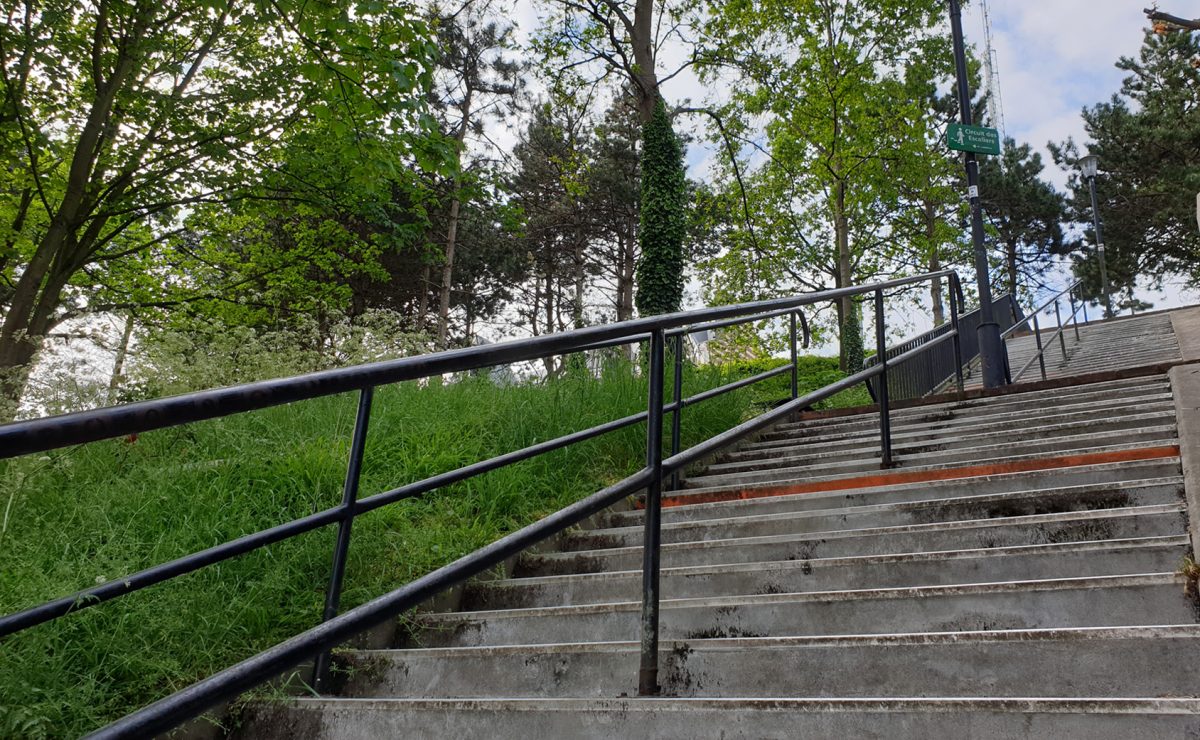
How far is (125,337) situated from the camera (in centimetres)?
1324

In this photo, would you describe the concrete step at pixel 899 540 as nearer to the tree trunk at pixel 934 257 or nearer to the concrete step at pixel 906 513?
the concrete step at pixel 906 513

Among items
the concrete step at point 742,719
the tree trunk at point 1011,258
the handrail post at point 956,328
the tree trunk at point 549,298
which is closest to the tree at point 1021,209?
the tree trunk at point 1011,258

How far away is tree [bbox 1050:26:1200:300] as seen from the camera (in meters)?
28.1

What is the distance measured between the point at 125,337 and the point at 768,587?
14.0 m

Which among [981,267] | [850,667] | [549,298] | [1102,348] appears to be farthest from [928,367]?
[549,298]

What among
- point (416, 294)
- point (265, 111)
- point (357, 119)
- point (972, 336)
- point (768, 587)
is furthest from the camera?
point (416, 294)

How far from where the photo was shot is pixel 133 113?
8.66 meters

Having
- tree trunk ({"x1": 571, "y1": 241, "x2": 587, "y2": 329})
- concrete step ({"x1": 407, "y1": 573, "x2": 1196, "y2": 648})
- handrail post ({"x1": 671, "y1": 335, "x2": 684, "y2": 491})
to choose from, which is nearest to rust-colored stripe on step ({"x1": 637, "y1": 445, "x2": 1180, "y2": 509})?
handrail post ({"x1": 671, "y1": 335, "x2": 684, "y2": 491})

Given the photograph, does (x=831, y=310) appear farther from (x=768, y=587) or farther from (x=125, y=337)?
(x=768, y=587)

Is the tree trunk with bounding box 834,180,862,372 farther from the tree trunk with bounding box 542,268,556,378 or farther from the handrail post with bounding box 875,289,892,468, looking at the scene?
the handrail post with bounding box 875,289,892,468

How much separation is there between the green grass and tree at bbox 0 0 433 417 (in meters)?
2.83

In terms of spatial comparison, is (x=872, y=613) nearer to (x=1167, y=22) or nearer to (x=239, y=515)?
(x=239, y=515)

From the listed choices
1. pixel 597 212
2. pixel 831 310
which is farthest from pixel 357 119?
pixel 831 310

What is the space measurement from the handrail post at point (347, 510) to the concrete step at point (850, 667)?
18 cm
